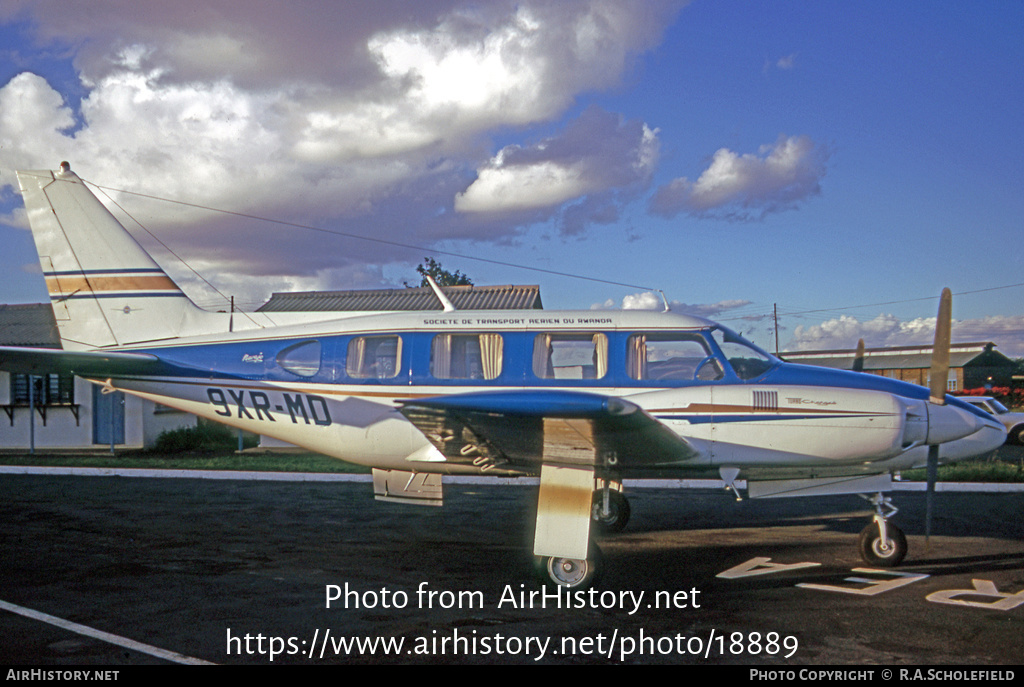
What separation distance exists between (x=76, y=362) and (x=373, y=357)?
12.3 feet

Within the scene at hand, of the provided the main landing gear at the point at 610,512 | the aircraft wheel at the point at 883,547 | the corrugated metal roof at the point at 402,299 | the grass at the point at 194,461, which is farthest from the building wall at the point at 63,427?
the aircraft wheel at the point at 883,547

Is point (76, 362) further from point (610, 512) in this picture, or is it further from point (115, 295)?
point (610, 512)

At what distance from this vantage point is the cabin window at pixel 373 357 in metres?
8.43

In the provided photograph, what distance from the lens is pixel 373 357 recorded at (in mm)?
8508

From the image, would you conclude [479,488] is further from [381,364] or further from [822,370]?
[822,370]

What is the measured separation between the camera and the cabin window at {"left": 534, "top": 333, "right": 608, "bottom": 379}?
805cm

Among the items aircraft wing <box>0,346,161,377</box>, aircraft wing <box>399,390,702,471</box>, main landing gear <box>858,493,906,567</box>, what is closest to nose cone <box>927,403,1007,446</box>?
main landing gear <box>858,493,906,567</box>

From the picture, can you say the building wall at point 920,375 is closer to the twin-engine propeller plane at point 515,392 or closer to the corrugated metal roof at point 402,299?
the corrugated metal roof at point 402,299

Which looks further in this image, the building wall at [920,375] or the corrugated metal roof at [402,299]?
the building wall at [920,375]

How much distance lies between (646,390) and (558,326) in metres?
1.26

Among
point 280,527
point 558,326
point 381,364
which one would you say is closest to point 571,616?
point 558,326

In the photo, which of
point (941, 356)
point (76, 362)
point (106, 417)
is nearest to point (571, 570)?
point (941, 356)

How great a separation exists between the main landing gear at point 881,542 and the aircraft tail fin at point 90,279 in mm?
8655

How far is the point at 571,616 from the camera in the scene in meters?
6.14
